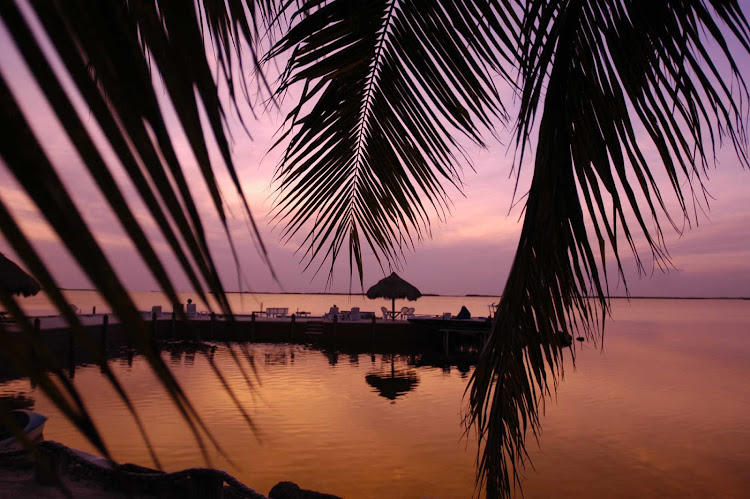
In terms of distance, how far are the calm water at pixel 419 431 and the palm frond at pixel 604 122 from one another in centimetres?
529

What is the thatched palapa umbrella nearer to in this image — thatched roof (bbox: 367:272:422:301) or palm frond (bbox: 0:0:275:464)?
thatched roof (bbox: 367:272:422:301)

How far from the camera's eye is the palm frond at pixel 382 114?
172 centimetres

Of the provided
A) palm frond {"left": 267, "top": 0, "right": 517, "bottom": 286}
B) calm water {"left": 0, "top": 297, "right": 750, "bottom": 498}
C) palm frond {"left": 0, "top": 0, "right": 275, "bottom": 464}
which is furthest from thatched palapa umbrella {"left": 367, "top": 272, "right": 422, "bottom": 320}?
palm frond {"left": 0, "top": 0, "right": 275, "bottom": 464}

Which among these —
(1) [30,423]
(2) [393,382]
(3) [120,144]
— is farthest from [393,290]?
(3) [120,144]

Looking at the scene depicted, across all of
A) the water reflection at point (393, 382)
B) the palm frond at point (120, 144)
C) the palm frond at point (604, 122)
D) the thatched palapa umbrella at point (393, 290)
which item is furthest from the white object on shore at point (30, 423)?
the thatched palapa umbrella at point (393, 290)

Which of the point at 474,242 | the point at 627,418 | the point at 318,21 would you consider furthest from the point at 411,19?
the point at 627,418

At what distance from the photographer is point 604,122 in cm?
134

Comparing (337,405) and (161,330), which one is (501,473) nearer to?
(337,405)

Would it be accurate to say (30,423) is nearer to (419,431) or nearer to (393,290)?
(419,431)

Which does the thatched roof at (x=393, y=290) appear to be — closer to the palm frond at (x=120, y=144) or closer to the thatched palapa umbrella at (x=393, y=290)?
the thatched palapa umbrella at (x=393, y=290)

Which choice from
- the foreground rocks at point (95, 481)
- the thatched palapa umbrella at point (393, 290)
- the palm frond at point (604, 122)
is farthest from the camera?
the thatched palapa umbrella at point (393, 290)

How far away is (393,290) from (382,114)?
99.0 feet

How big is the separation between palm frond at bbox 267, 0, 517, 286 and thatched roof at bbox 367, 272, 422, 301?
1152 inches

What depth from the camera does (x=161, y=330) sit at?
2816 cm
